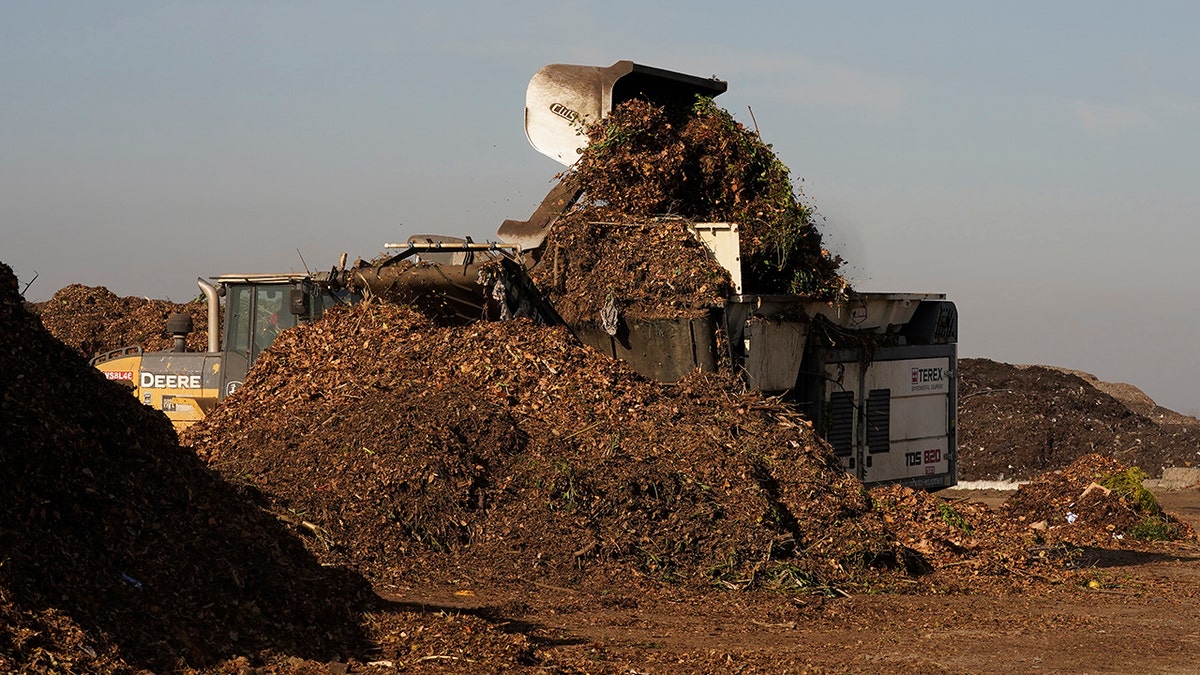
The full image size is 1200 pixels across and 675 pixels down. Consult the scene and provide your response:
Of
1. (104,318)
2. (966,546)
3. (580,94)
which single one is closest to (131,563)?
(966,546)

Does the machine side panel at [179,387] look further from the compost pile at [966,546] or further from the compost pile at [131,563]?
the compost pile at [966,546]

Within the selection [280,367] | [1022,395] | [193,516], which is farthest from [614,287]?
[1022,395]

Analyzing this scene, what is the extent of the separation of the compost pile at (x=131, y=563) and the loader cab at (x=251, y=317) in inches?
153

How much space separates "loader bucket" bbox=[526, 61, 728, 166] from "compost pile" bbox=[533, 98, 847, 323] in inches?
8.4

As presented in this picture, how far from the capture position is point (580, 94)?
463 inches

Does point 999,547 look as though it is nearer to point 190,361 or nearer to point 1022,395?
point 190,361

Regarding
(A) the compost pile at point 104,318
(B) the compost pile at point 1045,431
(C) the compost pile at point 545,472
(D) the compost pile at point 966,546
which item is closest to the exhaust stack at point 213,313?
(C) the compost pile at point 545,472

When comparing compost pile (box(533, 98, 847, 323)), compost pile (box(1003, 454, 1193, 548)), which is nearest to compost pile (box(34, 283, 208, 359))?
compost pile (box(533, 98, 847, 323))

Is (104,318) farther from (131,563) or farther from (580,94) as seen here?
(131,563)

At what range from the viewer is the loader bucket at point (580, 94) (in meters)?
11.5

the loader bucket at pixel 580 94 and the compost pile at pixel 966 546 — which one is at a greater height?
the loader bucket at pixel 580 94

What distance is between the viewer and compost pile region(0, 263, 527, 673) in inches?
210

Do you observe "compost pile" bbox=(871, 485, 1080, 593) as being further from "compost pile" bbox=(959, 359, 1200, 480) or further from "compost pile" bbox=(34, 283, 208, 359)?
"compost pile" bbox=(34, 283, 208, 359)

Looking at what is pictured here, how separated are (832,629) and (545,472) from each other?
2.16 meters
